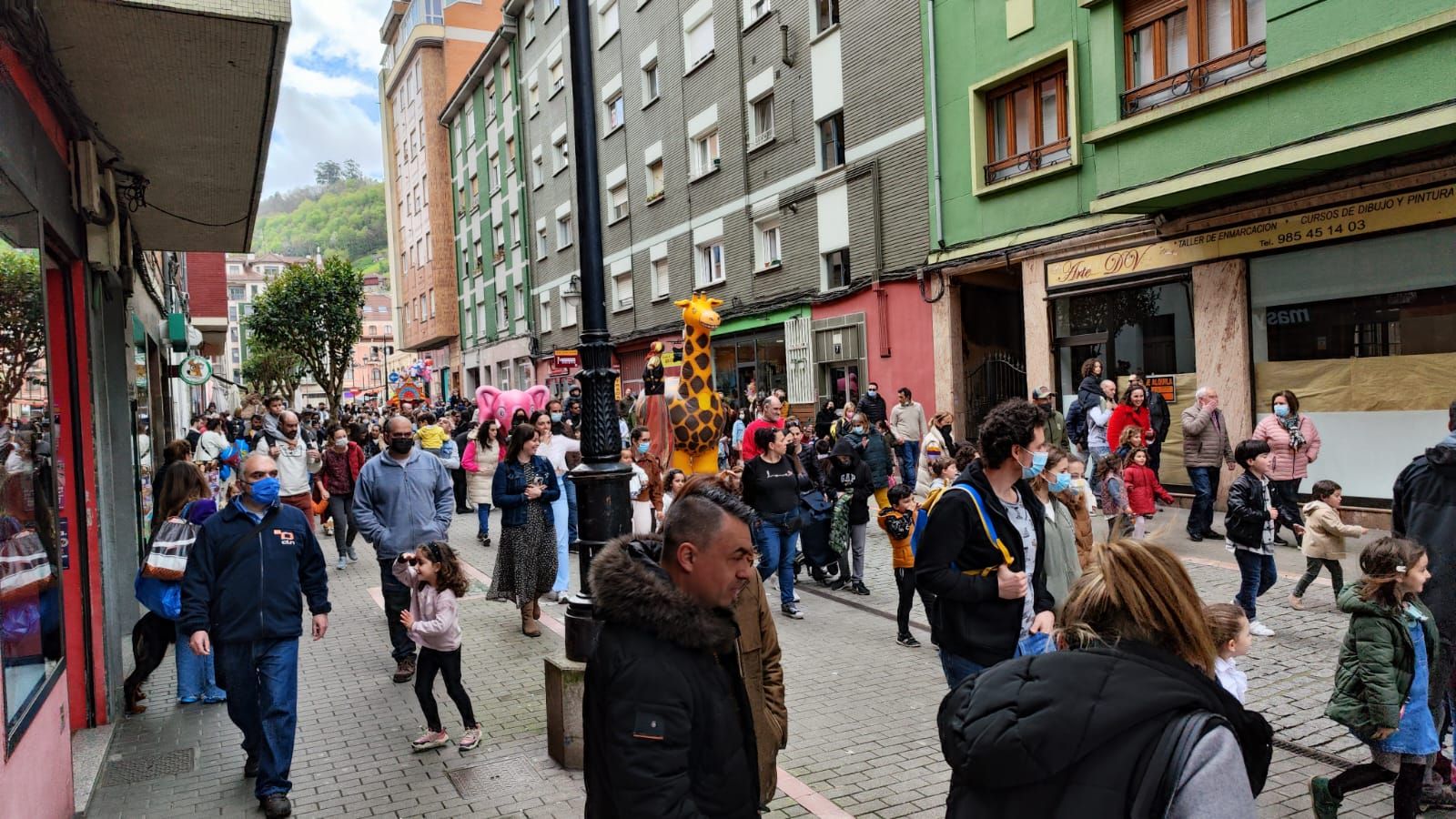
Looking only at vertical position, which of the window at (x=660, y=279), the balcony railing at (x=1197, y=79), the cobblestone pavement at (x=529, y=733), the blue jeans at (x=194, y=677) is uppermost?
the balcony railing at (x=1197, y=79)

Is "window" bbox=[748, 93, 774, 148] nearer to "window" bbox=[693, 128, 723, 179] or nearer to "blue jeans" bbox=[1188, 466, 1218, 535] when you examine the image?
"window" bbox=[693, 128, 723, 179]

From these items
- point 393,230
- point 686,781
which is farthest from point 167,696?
point 393,230

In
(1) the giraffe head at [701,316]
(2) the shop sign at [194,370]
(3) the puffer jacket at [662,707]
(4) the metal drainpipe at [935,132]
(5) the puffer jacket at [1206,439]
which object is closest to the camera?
(3) the puffer jacket at [662,707]

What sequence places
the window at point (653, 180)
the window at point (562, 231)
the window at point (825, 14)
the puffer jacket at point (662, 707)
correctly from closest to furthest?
the puffer jacket at point (662, 707)
the window at point (825, 14)
the window at point (653, 180)
the window at point (562, 231)

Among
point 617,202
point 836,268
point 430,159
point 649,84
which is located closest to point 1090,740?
point 836,268

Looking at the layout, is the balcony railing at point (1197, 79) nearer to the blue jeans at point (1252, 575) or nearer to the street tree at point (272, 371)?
the blue jeans at point (1252, 575)

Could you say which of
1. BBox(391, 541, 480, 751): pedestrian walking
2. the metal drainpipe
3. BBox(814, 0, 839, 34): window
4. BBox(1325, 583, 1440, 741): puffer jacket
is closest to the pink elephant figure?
the metal drainpipe

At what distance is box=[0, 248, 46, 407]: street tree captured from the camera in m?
4.53

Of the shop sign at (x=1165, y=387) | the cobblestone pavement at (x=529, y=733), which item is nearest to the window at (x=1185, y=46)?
the shop sign at (x=1165, y=387)

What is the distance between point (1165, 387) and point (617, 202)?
20003 millimetres

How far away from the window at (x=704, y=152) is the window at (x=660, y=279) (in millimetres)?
3128

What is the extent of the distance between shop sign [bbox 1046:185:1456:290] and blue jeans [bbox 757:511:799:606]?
7.49 m

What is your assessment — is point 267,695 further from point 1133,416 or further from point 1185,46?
point 1185,46

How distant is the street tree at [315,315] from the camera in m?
41.2
